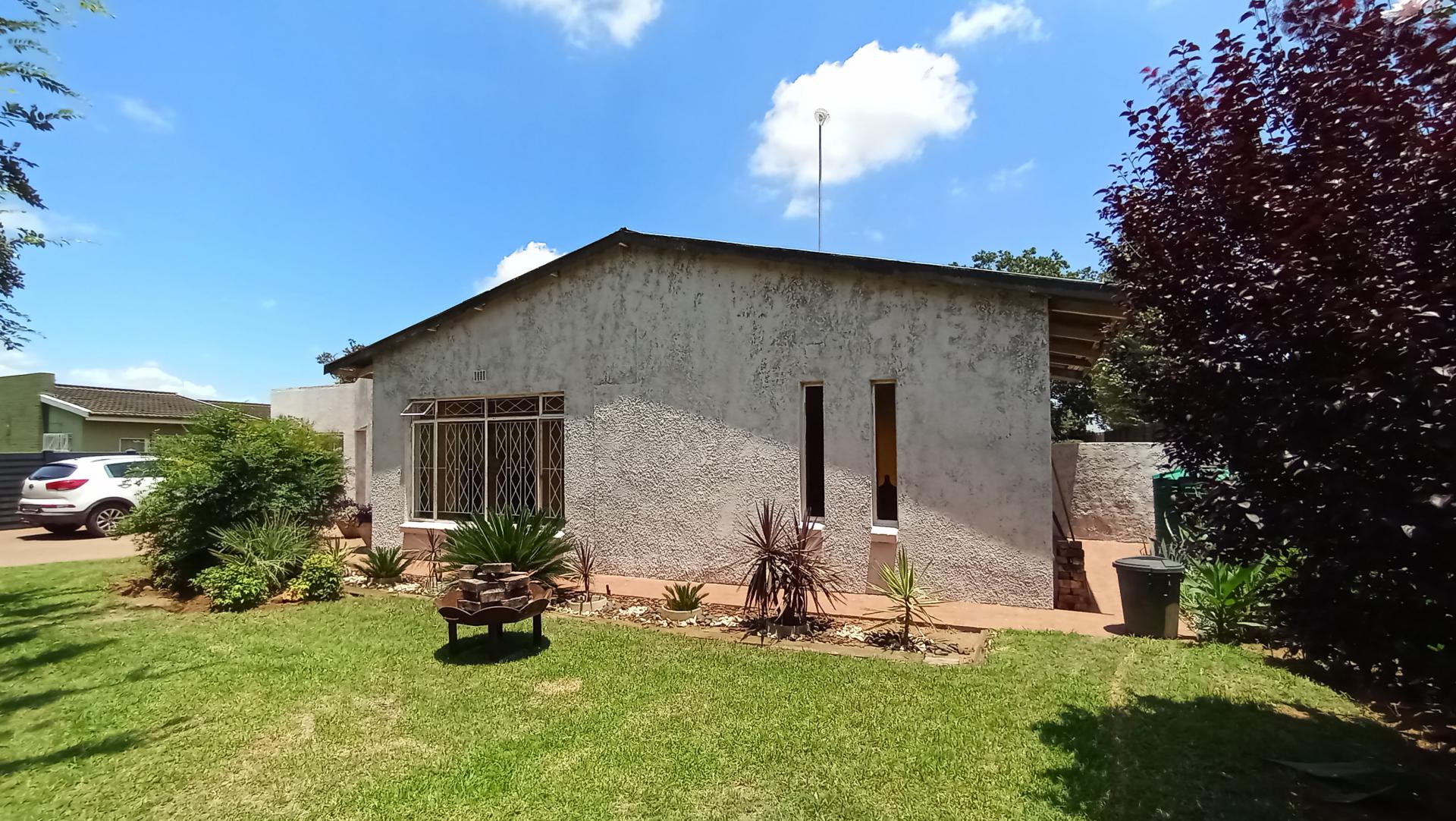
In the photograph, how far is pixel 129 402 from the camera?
2673 cm

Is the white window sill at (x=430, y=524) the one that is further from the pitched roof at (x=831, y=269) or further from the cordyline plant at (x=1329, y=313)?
the cordyline plant at (x=1329, y=313)

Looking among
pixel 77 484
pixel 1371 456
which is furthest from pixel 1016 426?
A: pixel 77 484

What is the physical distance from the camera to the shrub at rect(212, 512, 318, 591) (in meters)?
9.02

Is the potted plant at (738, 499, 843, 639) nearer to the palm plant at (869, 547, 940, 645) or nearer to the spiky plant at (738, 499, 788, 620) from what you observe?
the spiky plant at (738, 499, 788, 620)

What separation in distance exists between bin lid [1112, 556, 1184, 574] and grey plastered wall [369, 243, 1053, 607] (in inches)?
32.2

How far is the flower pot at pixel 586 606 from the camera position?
8172 millimetres

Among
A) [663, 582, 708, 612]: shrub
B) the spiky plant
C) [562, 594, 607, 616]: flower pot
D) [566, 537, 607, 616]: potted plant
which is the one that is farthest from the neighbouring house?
the spiky plant

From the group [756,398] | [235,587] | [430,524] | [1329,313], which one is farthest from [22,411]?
[1329,313]

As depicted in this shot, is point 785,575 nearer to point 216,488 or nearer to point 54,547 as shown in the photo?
point 216,488

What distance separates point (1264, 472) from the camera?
3.56 meters

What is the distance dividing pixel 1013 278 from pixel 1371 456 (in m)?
4.59

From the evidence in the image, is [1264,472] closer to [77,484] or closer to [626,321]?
[626,321]

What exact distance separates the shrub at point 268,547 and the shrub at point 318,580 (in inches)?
7.9

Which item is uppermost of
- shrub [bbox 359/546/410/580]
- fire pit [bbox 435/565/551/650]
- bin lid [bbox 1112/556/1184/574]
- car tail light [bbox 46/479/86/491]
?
car tail light [bbox 46/479/86/491]
